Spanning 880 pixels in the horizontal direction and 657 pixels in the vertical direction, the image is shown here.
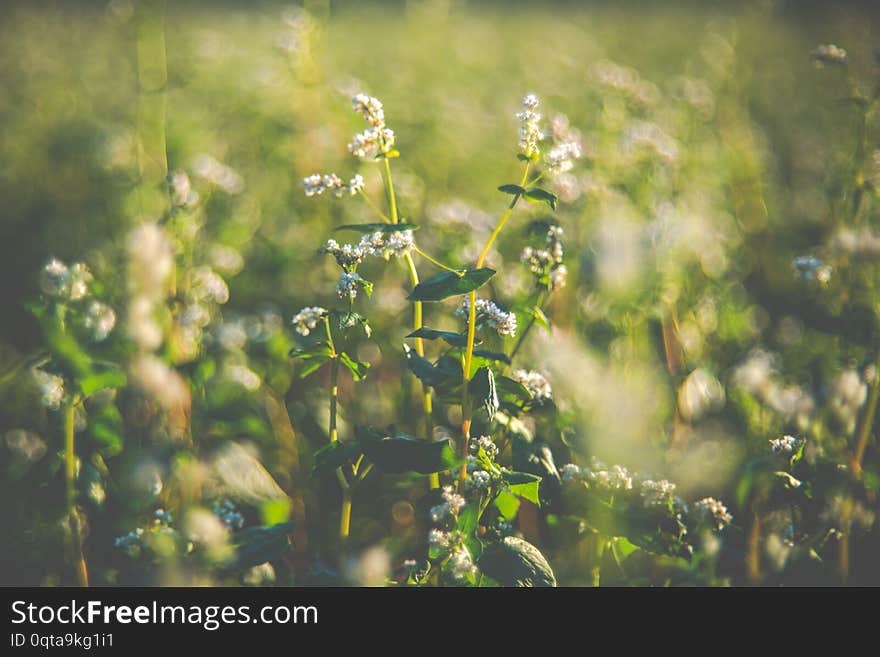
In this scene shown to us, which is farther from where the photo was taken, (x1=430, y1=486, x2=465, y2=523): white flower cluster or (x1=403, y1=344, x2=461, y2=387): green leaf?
(x1=403, y1=344, x2=461, y2=387): green leaf

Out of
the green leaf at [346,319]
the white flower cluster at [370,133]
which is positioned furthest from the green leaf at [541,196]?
the green leaf at [346,319]

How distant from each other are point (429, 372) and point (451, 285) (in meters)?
0.17

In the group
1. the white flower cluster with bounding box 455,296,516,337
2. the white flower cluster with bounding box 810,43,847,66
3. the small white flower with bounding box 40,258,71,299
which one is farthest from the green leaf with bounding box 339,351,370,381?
the white flower cluster with bounding box 810,43,847,66

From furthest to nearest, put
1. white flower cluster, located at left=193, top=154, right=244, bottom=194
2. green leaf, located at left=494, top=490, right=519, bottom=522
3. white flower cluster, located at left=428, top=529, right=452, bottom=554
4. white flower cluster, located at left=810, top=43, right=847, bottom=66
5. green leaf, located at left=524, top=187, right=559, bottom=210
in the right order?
white flower cluster, located at left=193, top=154, right=244, bottom=194 < white flower cluster, located at left=810, top=43, right=847, bottom=66 < green leaf, located at left=494, top=490, right=519, bottom=522 < green leaf, located at left=524, top=187, right=559, bottom=210 < white flower cluster, located at left=428, top=529, right=452, bottom=554

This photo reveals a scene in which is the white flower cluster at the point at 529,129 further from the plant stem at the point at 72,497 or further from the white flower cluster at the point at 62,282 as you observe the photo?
the plant stem at the point at 72,497

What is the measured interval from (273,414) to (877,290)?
1649 mm

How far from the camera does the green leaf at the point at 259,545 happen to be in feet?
4.06

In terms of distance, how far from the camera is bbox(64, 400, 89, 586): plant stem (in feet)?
4.40

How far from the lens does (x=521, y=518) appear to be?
1.77 m

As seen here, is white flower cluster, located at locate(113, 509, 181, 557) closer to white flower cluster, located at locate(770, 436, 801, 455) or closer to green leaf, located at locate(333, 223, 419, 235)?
green leaf, located at locate(333, 223, 419, 235)

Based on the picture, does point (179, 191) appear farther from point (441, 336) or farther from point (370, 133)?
point (441, 336)

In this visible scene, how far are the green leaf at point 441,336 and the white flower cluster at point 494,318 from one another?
0.15 feet

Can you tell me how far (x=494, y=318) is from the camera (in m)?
1.33

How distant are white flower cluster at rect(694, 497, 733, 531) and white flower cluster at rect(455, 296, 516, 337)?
0.50 meters
